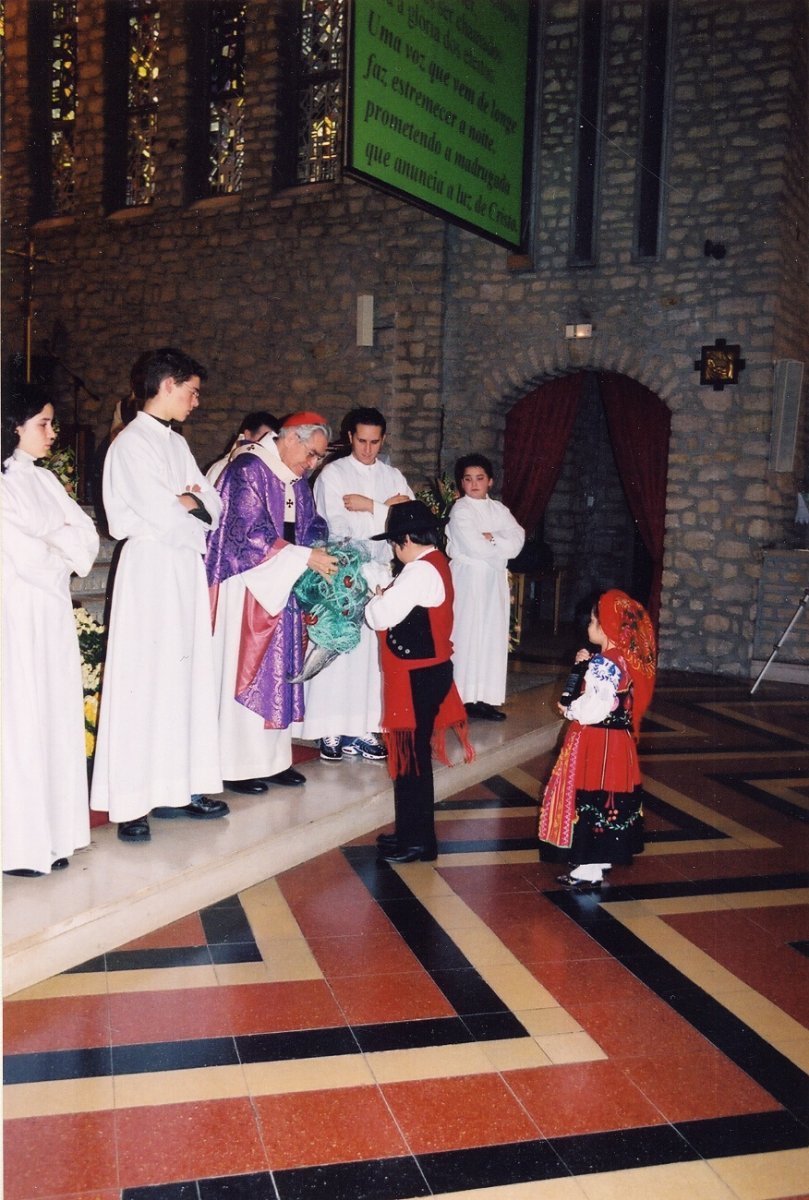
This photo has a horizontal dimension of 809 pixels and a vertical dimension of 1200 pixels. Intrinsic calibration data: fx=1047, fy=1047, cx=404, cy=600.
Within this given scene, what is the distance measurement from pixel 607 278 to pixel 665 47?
1885mm

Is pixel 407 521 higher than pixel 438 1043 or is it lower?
higher

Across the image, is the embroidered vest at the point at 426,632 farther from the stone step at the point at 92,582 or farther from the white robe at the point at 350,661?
the stone step at the point at 92,582

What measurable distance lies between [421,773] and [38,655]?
4.78 feet

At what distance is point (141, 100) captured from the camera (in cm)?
1165

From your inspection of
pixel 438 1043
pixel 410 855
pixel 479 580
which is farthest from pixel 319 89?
pixel 438 1043

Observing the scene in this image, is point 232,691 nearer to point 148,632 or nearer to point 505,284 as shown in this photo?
point 148,632

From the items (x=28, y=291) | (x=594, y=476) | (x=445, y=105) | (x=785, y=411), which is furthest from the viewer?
(x=594, y=476)

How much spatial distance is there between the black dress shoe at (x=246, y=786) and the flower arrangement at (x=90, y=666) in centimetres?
59

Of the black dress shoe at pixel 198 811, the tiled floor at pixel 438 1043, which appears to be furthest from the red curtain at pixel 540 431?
the black dress shoe at pixel 198 811

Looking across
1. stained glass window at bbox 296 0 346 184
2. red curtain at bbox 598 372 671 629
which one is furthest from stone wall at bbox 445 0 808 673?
stained glass window at bbox 296 0 346 184

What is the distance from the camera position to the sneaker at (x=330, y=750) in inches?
195

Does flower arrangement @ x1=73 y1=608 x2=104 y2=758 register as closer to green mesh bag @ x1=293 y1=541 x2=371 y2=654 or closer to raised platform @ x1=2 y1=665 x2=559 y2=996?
raised platform @ x1=2 y1=665 x2=559 y2=996

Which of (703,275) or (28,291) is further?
(28,291)

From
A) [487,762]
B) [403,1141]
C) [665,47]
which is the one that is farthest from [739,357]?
[403,1141]
